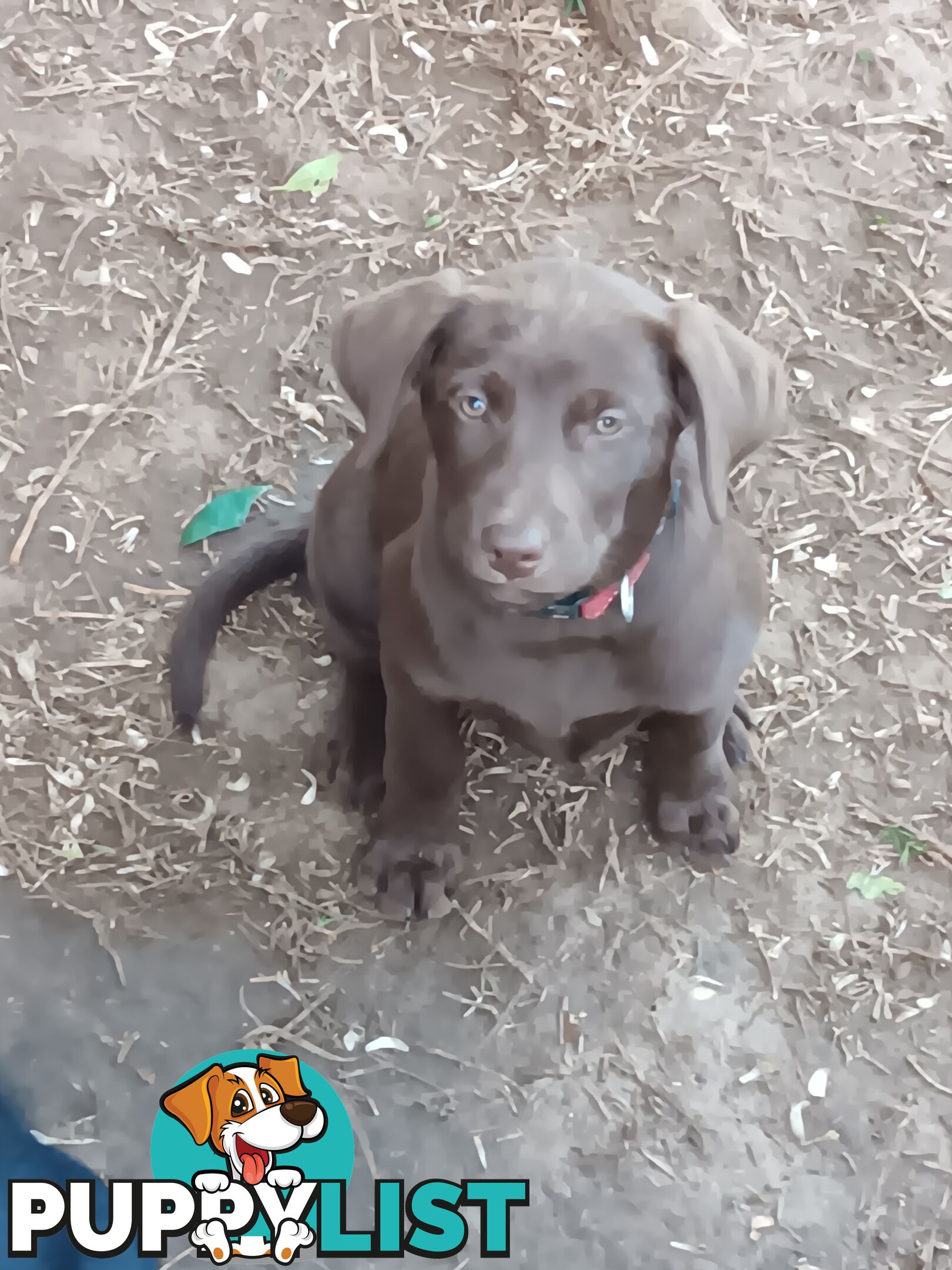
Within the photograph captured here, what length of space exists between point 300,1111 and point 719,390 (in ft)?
4.79

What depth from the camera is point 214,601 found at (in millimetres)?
2156

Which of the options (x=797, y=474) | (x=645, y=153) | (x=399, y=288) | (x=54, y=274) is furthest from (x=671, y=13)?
(x=399, y=288)

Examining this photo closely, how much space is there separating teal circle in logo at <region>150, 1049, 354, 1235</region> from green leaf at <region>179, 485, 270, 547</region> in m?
1.09

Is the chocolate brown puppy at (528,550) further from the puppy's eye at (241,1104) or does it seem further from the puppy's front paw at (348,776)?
the puppy's eye at (241,1104)

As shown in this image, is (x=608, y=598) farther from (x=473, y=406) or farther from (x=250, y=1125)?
(x=250, y=1125)

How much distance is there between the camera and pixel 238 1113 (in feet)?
6.66

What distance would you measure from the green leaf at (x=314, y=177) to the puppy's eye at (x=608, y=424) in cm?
183

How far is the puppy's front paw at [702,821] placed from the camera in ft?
7.14

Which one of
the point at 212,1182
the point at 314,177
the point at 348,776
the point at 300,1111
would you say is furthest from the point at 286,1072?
the point at 314,177

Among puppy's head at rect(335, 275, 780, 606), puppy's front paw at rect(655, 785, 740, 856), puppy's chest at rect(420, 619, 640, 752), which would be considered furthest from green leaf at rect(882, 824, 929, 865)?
puppy's head at rect(335, 275, 780, 606)

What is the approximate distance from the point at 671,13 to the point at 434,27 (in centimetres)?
63

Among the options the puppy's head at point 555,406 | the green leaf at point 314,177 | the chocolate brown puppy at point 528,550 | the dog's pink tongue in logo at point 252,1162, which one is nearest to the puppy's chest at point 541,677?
the chocolate brown puppy at point 528,550

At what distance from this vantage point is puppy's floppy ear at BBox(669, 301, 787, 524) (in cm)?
135

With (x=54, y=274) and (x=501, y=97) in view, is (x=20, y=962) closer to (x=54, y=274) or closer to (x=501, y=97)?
(x=54, y=274)
